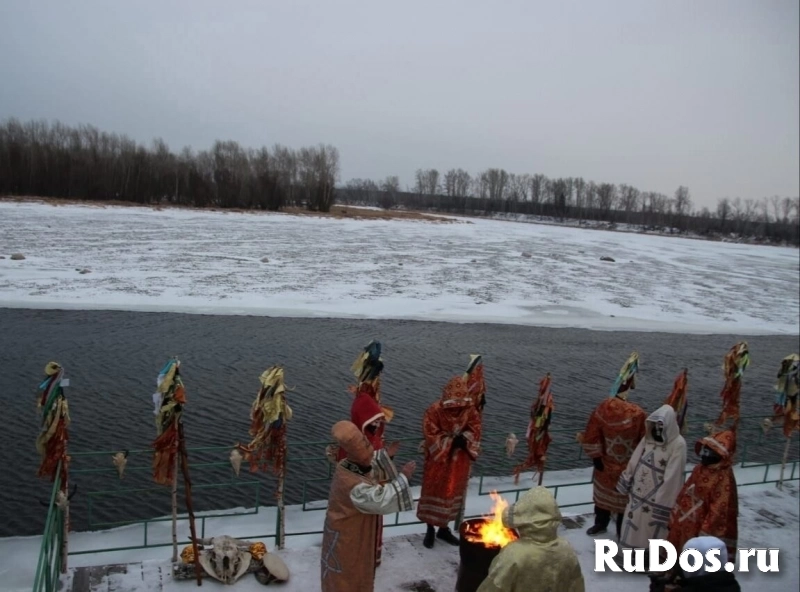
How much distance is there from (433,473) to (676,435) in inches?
83.3

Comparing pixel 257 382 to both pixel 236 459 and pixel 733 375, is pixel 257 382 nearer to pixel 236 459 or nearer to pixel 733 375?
pixel 236 459

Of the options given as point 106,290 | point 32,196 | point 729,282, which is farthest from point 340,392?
point 729,282

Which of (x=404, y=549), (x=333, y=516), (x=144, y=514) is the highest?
(x=333, y=516)

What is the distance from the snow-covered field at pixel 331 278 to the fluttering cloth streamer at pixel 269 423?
19.1 feet

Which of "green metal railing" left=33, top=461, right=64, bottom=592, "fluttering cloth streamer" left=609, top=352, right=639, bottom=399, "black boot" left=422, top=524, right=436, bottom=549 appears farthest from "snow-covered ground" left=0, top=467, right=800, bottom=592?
"fluttering cloth streamer" left=609, top=352, right=639, bottom=399

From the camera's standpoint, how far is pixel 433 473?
5645mm

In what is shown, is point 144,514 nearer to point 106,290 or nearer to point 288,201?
point 106,290

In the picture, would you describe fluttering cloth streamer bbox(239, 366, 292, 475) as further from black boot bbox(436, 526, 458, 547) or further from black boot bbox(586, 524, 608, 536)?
black boot bbox(586, 524, 608, 536)

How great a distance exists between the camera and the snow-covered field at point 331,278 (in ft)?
45.6

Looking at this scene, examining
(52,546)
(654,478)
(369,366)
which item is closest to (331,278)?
(369,366)

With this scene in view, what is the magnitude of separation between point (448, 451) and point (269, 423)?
1564mm

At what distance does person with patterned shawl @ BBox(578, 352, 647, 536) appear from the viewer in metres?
6.00

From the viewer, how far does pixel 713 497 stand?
475 cm
